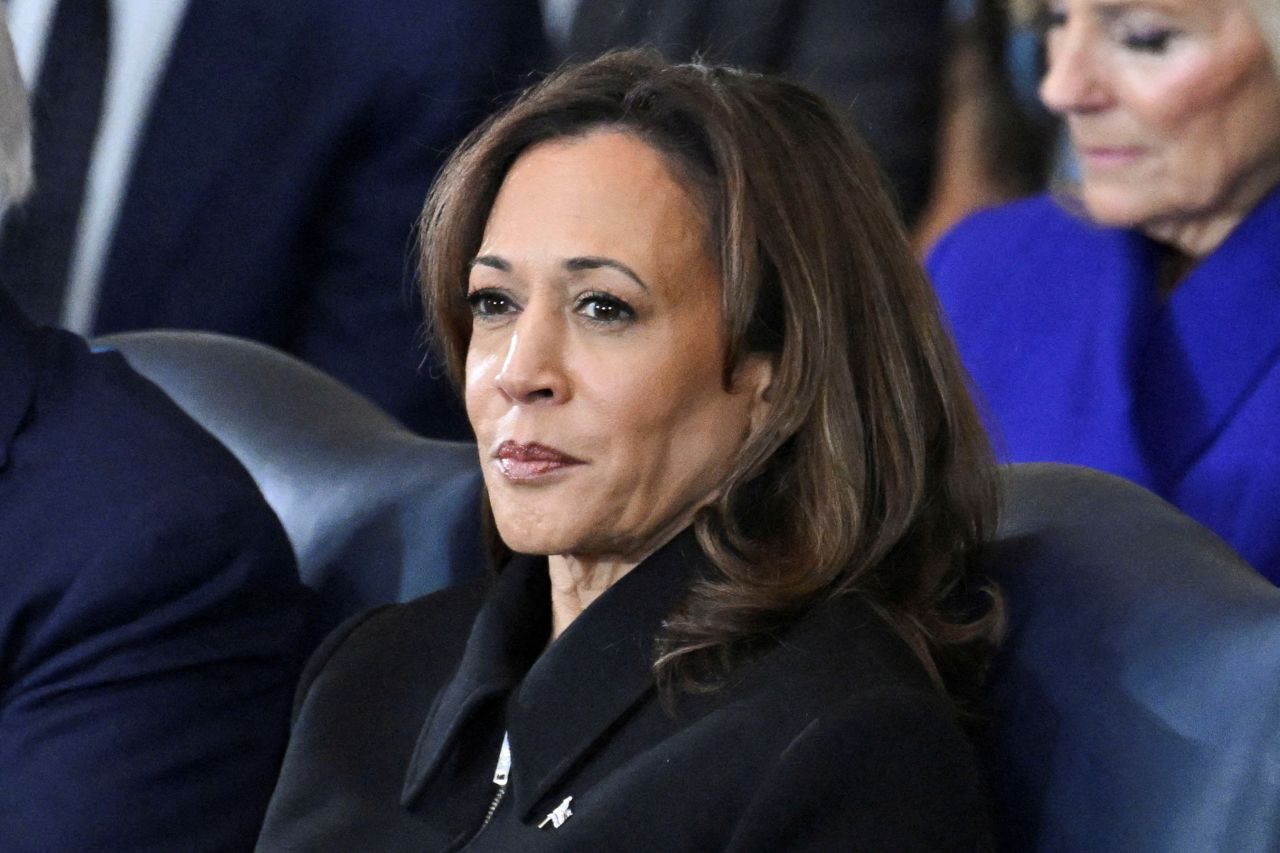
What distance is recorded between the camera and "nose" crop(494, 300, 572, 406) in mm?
1433

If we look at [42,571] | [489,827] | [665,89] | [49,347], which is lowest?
[489,827]

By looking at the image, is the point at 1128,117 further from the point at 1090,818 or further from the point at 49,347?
the point at 49,347

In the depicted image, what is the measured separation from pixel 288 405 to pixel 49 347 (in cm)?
40

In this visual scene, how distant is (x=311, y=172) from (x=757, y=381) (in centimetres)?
129

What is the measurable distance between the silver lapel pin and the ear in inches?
10.7

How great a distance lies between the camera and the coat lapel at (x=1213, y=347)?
1779 mm

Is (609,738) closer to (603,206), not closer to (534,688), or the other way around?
(534,688)

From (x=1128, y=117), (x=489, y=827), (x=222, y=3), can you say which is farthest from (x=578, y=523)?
(x=222, y=3)

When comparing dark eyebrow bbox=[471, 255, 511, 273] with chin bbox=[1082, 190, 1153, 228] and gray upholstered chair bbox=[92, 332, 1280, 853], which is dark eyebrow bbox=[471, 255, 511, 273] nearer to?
gray upholstered chair bbox=[92, 332, 1280, 853]

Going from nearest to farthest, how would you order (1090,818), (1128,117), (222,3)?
(1090,818)
(1128,117)
(222,3)

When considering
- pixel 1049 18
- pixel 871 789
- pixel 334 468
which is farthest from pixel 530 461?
pixel 1049 18

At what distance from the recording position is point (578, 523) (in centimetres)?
144

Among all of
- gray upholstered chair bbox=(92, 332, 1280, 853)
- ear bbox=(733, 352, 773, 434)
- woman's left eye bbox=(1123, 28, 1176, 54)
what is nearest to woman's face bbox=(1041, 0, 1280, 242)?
woman's left eye bbox=(1123, 28, 1176, 54)

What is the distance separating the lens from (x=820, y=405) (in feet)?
4.63
